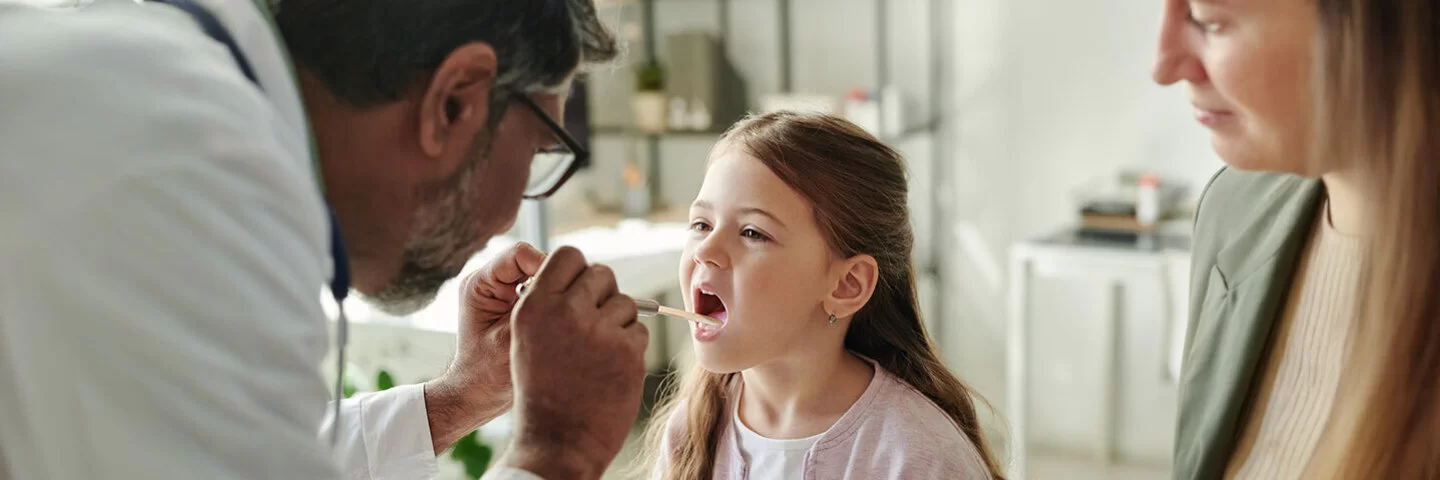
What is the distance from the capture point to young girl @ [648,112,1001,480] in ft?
4.59

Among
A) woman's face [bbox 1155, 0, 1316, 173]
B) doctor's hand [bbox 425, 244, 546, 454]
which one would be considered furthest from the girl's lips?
doctor's hand [bbox 425, 244, 546, 454]

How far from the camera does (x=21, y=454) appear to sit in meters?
0.84

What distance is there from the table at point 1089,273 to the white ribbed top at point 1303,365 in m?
1.83

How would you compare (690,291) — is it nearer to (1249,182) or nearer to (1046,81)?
(1249,182)

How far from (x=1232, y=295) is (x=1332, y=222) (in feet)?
0.40

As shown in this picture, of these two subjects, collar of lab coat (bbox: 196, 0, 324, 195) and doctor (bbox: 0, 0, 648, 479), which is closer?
doctor (bbox: 0, 0, 648, 479)

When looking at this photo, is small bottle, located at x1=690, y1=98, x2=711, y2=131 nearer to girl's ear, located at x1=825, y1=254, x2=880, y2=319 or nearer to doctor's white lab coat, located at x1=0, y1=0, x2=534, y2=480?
girl's ear, located at x1=825, y1=254, x2=880, y2=319

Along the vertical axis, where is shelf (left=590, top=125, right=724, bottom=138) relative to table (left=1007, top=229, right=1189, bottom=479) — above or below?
above

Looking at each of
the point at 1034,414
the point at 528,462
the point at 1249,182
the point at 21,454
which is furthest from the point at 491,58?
the point at 1034,414

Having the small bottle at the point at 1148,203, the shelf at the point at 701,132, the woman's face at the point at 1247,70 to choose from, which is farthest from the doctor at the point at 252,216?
the shelf at the point at 701,132

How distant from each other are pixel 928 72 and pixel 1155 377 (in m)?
1.23

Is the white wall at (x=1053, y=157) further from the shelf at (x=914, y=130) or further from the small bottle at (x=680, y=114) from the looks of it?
the small bottle at (x=680, y=114)

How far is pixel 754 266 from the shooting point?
1.42m

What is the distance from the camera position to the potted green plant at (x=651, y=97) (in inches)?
160
